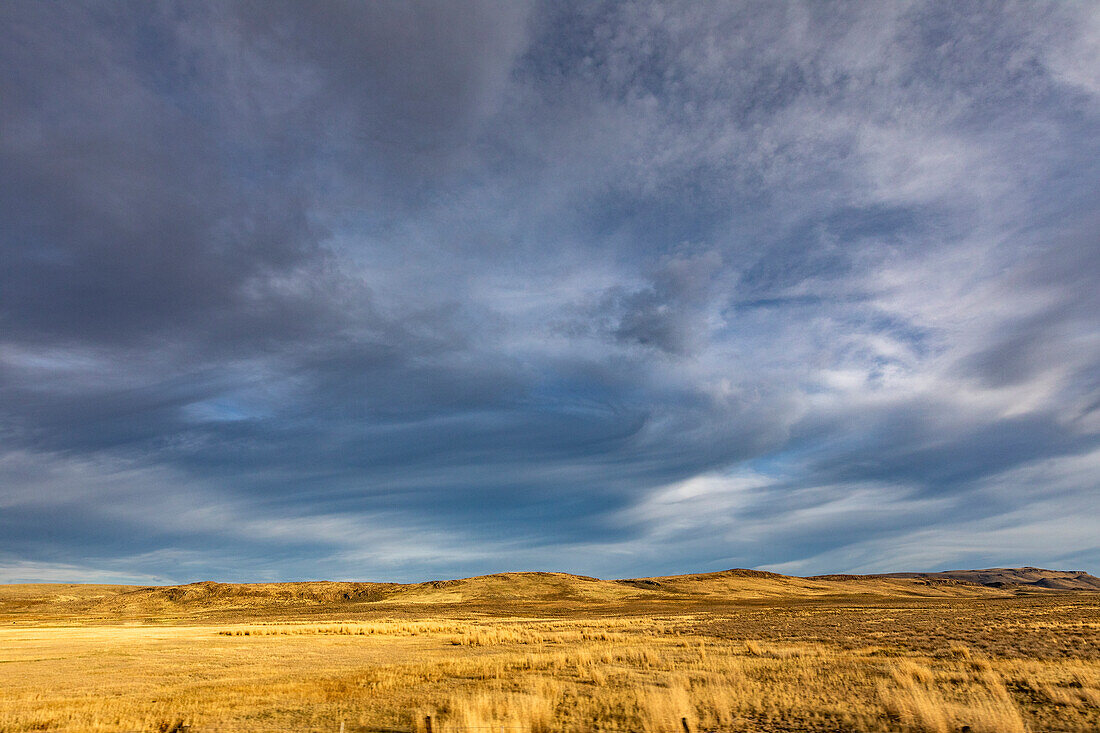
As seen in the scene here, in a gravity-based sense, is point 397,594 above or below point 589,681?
above

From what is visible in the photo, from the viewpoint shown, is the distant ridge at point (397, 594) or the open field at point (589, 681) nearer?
the open field at point (589, 681)

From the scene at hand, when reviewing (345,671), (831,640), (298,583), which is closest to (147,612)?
(298,583)

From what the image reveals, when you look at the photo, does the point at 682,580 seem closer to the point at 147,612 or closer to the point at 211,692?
the point at 147,612

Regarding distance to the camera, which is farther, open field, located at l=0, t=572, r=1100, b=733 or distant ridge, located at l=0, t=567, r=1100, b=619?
distant ridge, located at l=0, t=567, r=1100, b=619

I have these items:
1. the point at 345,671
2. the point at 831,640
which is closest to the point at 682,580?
the point at 831,640

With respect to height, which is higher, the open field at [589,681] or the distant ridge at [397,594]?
the distant ridge at [397,594]

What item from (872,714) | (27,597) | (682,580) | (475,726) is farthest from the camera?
(682,580)

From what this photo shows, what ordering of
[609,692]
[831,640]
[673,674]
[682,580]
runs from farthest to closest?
1. [682,580]
2. [831,640]
3. [673,674]
4. [609,692]

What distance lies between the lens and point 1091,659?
69.6ft

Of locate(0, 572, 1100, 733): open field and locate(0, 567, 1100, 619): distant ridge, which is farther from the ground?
locate(0, 567, 1100, 619): distant ridge

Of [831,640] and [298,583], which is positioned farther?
[298,583]

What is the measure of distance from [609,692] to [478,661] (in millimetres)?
9608

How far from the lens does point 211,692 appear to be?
18891mm

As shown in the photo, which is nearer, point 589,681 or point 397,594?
point 589,681
